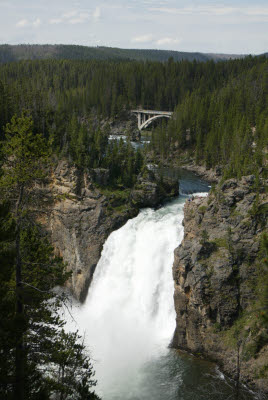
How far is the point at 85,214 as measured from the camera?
51969 mm

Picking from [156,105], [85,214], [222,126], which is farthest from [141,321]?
[156,105]

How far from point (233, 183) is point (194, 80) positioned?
120 metres

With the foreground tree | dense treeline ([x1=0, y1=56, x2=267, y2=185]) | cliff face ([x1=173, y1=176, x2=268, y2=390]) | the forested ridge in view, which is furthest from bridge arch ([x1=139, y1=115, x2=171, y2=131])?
the foreground tree

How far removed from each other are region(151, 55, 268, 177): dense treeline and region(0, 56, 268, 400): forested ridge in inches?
12.3

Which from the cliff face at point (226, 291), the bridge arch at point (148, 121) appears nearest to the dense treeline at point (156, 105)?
the bridge arch at point (148, 121)

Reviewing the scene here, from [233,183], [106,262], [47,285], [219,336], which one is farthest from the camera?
[106,262]

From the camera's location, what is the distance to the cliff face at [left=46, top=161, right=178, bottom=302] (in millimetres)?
49844

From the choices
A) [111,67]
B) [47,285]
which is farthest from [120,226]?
[111,67]

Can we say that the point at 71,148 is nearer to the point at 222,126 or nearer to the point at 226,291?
the point at 226,291

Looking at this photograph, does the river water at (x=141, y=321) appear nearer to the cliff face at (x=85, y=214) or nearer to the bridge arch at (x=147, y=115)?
the cliff face at (x=85, y=214)

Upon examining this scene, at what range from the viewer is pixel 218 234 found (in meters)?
40.2

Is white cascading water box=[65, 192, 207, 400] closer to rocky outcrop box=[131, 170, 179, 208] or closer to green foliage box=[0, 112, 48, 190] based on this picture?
rocky outcrop box=[131, 170, 179, 208]

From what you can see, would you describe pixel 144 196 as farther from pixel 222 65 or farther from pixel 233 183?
pixel 222 65

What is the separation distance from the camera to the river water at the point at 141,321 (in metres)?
32.5
